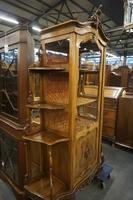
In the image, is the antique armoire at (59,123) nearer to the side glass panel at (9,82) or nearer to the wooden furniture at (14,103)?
the wooden furniture at (14,103)

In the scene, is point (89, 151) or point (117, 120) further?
point (117, 120)

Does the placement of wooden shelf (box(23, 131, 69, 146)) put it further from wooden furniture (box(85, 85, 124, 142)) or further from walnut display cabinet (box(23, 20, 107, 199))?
wooden furniture (box(85, 85, 124, 142))

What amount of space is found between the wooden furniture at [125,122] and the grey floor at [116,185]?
30 centimetres

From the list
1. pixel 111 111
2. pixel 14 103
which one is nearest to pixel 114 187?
pixel 111 111

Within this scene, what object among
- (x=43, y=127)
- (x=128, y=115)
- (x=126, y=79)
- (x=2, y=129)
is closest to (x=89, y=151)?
(x=43, y=127)

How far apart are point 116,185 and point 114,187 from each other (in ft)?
0.20

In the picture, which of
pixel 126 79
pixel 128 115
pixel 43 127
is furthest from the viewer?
pixel 126 79

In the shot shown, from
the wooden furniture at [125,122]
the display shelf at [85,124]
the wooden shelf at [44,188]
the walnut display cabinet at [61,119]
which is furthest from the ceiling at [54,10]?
the wooden shelf at [44,188]

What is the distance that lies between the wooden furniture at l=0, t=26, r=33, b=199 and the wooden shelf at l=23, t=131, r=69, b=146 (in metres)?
0.19

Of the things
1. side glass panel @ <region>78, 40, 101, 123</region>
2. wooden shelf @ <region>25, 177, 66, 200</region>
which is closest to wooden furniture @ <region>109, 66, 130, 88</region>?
side glass panel @ <region>78, 40, 101, 123</region>

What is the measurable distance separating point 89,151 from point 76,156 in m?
0.32

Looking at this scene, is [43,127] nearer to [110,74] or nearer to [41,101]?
[41,101]

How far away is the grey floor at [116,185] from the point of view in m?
2.26

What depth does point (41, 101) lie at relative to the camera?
201cm
